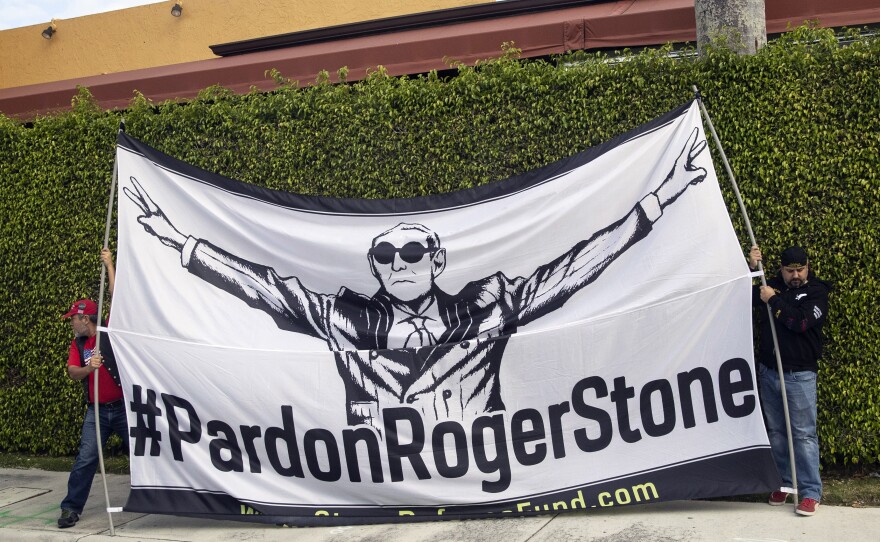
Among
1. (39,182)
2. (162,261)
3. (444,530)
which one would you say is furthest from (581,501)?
(39,182)

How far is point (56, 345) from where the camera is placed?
26.5 ft

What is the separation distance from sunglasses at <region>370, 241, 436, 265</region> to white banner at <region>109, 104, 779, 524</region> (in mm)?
26

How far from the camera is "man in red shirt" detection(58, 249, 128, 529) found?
635cm

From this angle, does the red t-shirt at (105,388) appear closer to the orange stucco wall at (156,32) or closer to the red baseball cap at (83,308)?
the red baseball cap at (83,308)

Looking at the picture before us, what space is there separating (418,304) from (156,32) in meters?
8.92

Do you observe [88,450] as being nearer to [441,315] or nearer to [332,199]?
[332,199]

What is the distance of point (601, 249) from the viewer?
19.1ft

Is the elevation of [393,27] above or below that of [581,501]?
above

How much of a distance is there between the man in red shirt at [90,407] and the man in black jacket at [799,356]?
4658 mm

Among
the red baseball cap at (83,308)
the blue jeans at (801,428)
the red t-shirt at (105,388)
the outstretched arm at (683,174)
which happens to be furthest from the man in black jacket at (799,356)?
the red baseball cap at (83,308)

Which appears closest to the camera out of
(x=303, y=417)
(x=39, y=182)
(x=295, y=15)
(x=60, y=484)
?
(x=303, y=417)

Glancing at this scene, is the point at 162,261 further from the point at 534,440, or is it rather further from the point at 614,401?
the point at 614,401

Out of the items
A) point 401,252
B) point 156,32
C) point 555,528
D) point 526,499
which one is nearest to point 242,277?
point 401,252

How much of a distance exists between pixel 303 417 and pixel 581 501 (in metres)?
2.00
